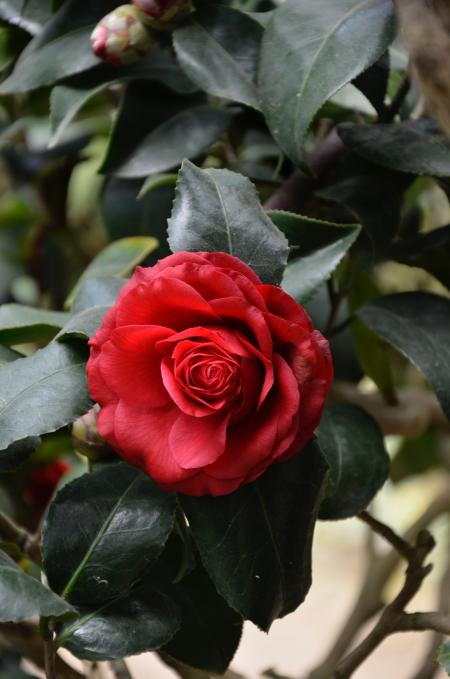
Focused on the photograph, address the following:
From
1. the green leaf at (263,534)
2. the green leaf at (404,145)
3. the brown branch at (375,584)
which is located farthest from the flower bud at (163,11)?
the brown branch at (375,584)

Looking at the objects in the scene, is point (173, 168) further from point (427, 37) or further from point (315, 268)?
point (427, 37)

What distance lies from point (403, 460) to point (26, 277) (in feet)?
1.98

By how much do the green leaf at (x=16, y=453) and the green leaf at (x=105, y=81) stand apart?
31 centimetres

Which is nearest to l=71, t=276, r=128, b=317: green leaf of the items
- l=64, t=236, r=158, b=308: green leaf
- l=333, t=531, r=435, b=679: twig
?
l=64, t=236, r=158, b=308: green leaf

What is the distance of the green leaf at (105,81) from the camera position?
81cm

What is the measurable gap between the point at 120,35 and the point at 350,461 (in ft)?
1.24

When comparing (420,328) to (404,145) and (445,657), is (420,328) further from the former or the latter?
(445,657)

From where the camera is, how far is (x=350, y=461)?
71 centimetres

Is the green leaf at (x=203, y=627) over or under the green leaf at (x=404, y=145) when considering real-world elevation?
under

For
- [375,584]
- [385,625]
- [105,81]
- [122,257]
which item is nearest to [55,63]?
[105,81]

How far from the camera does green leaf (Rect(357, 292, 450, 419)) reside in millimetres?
664

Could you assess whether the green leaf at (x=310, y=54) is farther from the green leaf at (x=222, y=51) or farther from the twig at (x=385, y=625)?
the twig at (x=385, y=625)

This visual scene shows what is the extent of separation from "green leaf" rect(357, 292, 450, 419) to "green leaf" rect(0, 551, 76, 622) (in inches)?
11.5

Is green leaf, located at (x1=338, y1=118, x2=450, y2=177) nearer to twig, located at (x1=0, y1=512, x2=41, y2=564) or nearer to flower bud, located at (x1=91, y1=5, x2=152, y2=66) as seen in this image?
flower bud, located at (x1=91, y1=5, x2=152, y2=66)
